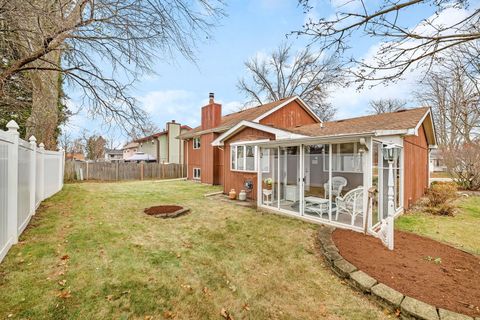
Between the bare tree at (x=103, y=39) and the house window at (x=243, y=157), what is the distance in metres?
5.03

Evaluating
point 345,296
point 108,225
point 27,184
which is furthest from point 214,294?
point 27,184

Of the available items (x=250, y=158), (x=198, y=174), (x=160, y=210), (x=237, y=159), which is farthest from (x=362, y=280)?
(x=198, y=174)

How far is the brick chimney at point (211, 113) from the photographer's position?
585 inches

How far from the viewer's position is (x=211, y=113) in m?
14.9

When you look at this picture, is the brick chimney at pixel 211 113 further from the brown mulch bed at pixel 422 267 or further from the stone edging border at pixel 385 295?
the stone edging border at pixel 385 295

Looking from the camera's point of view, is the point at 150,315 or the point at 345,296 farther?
the point at 345,296

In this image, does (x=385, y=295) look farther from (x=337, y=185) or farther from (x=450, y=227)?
(x=450, y=227)

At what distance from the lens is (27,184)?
504cm

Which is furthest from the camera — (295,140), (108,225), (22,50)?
(295,140)

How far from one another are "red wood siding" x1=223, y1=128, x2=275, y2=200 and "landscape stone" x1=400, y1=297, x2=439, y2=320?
6.70 metres

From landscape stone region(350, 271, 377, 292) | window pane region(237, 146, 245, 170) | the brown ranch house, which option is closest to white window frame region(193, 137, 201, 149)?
the brown ranch house

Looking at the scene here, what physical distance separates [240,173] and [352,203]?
5216mm

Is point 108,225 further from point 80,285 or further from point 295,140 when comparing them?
point 295,140

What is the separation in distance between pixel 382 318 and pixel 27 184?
699 centimetres
